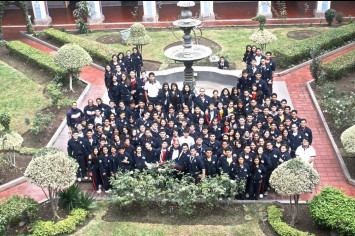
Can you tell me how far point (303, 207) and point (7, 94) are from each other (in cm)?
1064

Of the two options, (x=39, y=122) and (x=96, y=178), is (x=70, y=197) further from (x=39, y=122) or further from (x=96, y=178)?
(x=39, y=122)

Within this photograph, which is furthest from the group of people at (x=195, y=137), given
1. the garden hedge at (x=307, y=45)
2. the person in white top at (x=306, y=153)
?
the garden hedge at (x=307, y=45)

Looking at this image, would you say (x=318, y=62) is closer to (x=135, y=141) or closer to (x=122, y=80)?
(x=122, y=80)

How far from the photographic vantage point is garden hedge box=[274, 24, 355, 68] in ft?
55.7

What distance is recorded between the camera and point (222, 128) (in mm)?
11227

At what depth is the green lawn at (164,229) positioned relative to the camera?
9.03 metres

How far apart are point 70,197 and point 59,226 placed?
31.1 inches

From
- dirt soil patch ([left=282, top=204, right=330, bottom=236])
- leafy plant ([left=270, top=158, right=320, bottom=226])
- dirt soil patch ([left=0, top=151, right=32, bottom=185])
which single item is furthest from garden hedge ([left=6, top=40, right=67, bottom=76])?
leafy plant ([left=270, top=158, right=320, bottom=226])

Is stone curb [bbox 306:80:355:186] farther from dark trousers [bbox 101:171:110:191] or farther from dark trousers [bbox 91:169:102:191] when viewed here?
dark trousers [bbox 91:169:102:191]

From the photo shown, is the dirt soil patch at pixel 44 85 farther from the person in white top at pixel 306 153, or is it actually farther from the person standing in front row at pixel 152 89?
the person in white top at pixel 306 153

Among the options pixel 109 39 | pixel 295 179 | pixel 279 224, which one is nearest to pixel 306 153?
pixel 295 179

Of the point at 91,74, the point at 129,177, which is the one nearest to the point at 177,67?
the point at 91,74

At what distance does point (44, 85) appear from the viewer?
53.6 feet

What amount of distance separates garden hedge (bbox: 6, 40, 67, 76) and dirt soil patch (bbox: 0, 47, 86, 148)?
23cm
